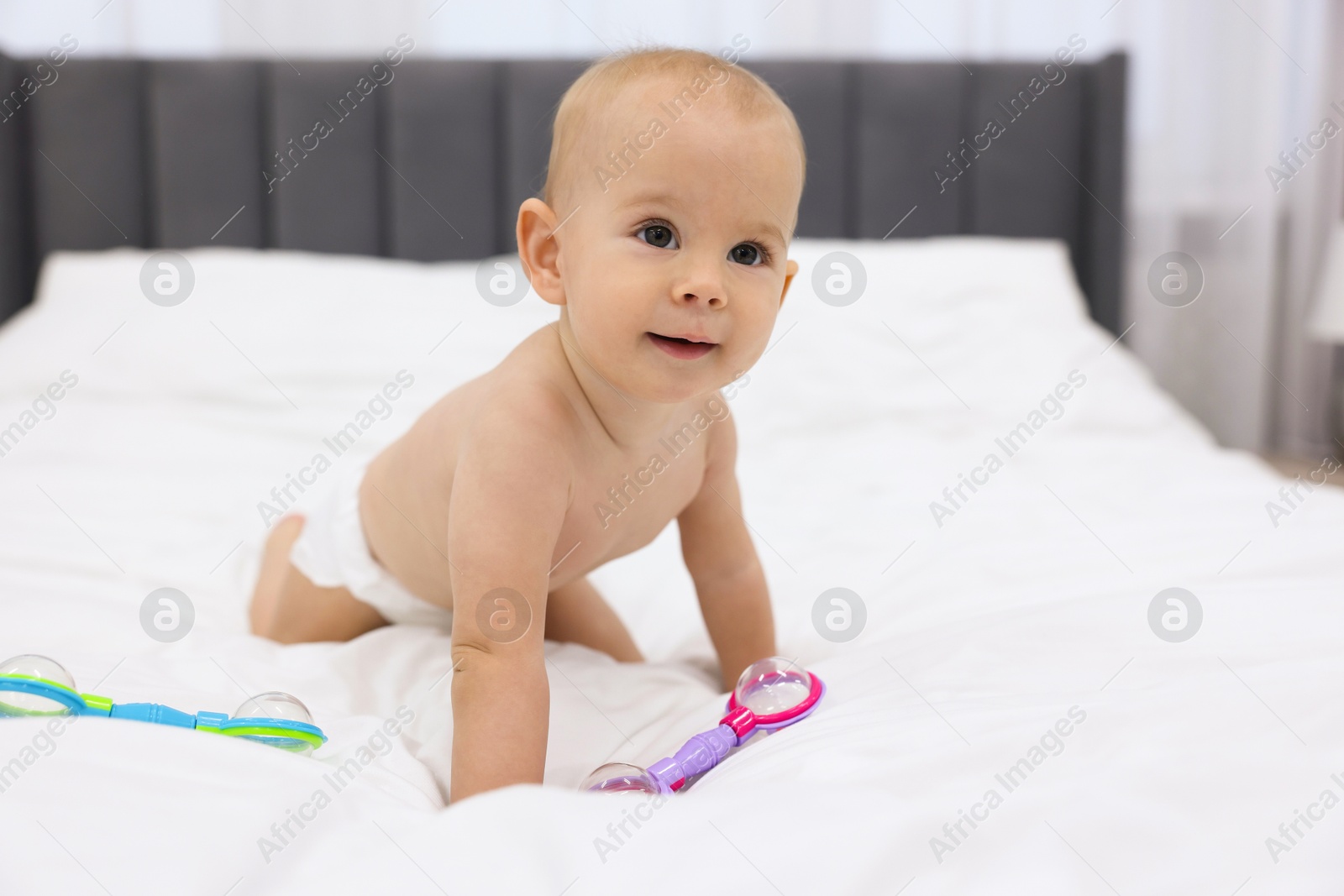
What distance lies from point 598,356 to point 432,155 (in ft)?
5.57

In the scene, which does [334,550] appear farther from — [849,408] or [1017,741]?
[849,408]

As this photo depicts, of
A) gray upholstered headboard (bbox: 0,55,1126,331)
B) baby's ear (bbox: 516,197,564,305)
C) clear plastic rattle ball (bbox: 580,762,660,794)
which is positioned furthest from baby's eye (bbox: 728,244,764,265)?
gray upholstered headboard (bbox: 0,55,1126,331)

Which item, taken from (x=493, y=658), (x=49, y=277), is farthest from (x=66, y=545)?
(x=49, y=277)

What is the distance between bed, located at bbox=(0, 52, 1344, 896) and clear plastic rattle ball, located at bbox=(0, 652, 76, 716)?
10 centimetres

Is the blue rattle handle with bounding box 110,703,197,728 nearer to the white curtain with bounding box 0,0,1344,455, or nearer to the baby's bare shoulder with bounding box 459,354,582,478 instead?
the baby's bare shoulder with bounding box 459,354,582,478

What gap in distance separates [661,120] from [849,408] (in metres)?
1.13

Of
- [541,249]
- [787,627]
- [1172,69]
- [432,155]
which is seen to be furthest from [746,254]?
[1172,69]

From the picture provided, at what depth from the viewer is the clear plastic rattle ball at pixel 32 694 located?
0.64m

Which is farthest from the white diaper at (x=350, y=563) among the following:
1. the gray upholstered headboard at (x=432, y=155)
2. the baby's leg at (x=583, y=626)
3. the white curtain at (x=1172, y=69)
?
the white curtain at (x=1172, y=69)

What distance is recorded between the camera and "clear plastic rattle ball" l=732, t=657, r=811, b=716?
765mm

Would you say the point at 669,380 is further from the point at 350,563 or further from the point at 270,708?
the point at 350,563

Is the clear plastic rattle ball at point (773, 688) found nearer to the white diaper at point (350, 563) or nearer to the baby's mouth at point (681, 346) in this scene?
the baby's mouth at point (681, 346)

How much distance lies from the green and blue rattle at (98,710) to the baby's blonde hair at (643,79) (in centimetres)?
47

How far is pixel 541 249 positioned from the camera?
0.87 m
